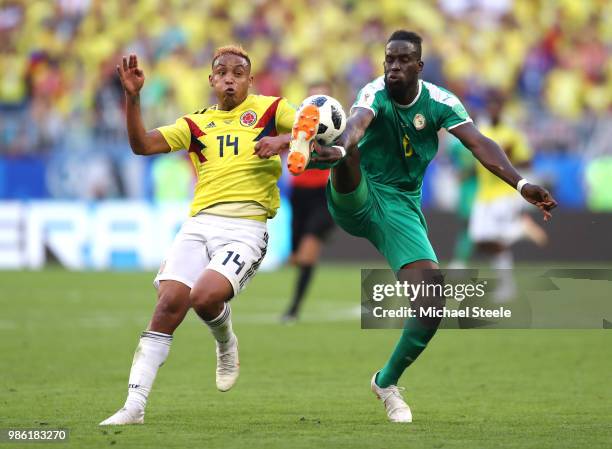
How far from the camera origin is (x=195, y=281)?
7.21 metres

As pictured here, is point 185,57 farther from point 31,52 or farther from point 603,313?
point 603,313

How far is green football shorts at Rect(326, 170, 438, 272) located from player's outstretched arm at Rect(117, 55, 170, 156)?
112 centimetres

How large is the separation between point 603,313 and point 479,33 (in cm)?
1853

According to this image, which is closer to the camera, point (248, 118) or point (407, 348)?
point (407, 348)

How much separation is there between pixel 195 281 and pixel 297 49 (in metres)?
18.1

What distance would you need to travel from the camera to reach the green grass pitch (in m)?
6.62

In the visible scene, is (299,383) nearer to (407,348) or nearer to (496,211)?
(407,348)

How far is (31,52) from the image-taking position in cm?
2467

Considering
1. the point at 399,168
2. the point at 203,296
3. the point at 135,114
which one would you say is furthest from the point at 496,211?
the point at 135,114

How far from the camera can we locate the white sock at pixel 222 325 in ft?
24.8

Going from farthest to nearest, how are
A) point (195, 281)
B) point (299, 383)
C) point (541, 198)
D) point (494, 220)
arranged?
point (494, 220) → point (299, 383) → point (195, 281) → point (541, 198)

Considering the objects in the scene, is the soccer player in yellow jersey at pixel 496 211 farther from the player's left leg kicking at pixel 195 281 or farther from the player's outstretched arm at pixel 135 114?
the player's outstretched arm at pixel 135 114

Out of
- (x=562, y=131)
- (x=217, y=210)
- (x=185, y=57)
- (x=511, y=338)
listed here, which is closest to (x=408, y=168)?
(x=217, y=210)

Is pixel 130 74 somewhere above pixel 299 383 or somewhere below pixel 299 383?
above
